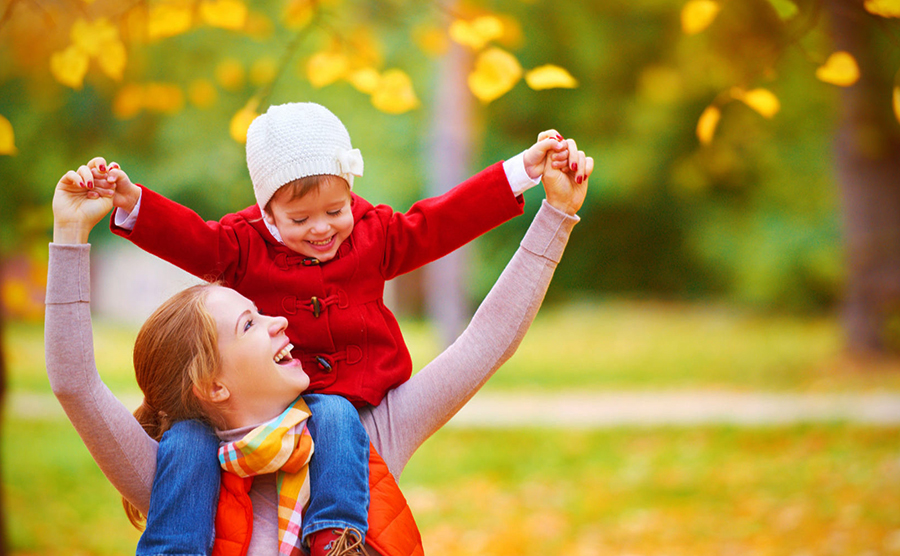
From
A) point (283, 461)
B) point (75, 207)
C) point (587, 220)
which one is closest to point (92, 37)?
point (75, 207)

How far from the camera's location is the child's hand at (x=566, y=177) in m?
1.79

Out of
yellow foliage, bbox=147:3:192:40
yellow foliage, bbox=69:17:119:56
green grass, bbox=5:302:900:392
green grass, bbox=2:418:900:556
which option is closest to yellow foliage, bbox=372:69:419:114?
yellow foliage, bbox=147:3:192:40

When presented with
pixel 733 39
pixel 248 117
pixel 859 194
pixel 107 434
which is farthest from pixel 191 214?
pixel 859 194

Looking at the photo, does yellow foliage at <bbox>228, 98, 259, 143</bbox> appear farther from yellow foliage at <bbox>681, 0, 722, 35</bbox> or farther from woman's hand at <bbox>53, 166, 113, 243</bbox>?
yellow foliage at <bbox>681, 0, 722, 35</bbox>

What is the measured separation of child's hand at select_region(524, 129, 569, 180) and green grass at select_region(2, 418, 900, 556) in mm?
3246

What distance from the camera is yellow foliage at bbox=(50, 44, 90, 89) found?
230 centimetres

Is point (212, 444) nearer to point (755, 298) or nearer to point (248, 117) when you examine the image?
point (248, 117)

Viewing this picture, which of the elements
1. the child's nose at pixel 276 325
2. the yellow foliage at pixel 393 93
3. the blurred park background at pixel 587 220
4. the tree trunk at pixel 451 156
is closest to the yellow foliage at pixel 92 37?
the blurred park background at pixel 587 220

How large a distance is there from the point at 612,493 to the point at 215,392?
4.15 meters

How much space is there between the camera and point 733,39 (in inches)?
294

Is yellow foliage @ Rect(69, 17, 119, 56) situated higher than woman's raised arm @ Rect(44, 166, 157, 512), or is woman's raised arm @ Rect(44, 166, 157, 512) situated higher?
yellow foliage @ Rect(69, 17, 119, 56)

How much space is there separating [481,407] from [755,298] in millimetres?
7855

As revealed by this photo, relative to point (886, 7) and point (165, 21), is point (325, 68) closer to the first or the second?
point (165, 21)

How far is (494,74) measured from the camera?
2539 mm
